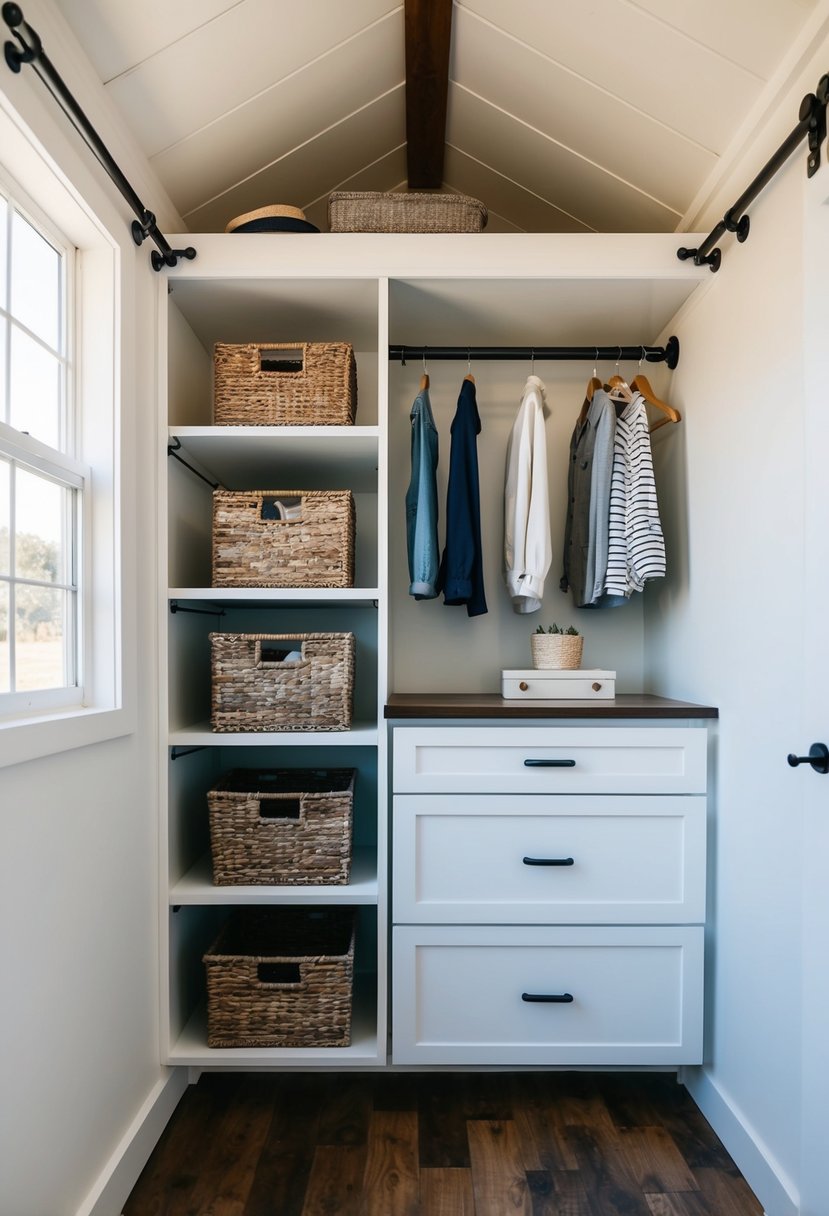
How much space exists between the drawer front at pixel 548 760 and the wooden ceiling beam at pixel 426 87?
1665 millimetres

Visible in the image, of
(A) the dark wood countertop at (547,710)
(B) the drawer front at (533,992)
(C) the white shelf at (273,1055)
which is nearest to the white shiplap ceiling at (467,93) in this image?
(A) the dark wood countertop at (547,710)

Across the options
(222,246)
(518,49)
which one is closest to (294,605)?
(222,246)

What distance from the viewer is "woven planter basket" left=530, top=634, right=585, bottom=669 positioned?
223 centimetres

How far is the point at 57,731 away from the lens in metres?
1.35

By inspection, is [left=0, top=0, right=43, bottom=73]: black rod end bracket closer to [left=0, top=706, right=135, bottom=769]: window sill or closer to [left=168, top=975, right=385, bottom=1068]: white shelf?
[left=0, top=706, right=135, bottom=769]: window sill

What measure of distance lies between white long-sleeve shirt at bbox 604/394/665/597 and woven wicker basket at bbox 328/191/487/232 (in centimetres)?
71

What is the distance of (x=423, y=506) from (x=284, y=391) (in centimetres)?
48

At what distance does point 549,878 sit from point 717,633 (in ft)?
2.40

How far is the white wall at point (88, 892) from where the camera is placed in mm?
1246

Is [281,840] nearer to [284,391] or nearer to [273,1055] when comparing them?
[273,1055]

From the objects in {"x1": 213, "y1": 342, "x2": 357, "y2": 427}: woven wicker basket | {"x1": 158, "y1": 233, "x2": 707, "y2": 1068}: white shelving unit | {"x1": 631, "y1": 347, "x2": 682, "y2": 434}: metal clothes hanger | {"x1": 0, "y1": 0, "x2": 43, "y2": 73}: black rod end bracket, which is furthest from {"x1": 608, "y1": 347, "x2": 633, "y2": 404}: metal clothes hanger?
{"x1": 0, "y1": 0, "x2": 43, "y2": 73}: black rod end bracket

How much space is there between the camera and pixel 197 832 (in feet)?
7.52

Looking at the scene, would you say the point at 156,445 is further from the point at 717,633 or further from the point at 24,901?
the point at 717,633

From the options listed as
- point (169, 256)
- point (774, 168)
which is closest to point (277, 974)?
point (169, 256)
